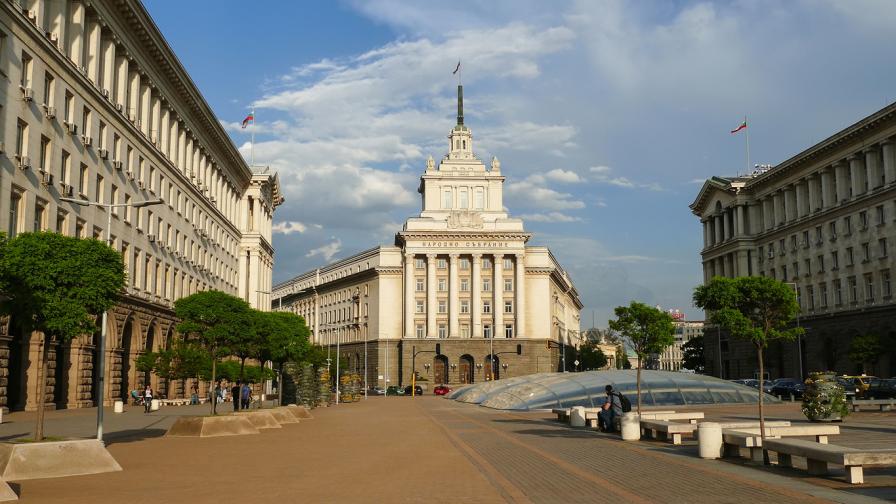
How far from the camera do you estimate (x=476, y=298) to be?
12531 cm

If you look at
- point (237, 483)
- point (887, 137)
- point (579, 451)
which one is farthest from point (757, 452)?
point (887, 137)

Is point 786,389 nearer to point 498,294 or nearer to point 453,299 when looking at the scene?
point 498,294

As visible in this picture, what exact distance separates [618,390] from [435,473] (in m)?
35.7

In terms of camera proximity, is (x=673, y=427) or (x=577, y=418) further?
(x=577, y=418)

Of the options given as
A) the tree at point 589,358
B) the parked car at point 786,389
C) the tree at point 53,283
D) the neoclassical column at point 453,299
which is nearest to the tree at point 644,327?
the tree at point 53,283

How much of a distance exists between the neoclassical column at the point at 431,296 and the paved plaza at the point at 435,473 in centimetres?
9377

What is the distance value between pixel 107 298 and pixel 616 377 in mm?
40190

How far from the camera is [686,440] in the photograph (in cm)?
2723

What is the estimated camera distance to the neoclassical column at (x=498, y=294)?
124875mm

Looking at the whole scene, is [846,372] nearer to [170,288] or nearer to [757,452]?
[170,288]

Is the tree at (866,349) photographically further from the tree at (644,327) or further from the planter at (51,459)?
the planter at (51,459)

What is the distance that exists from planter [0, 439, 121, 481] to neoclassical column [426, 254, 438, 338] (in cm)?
10633

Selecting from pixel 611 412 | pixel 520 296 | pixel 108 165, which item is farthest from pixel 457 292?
pixel 611 412

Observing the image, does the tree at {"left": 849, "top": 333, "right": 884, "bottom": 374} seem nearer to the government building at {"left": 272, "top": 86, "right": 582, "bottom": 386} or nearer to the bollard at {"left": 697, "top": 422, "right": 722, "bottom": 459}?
the government building at {"left": 272, "top": 86, "right": 582, "bottom": 386}
